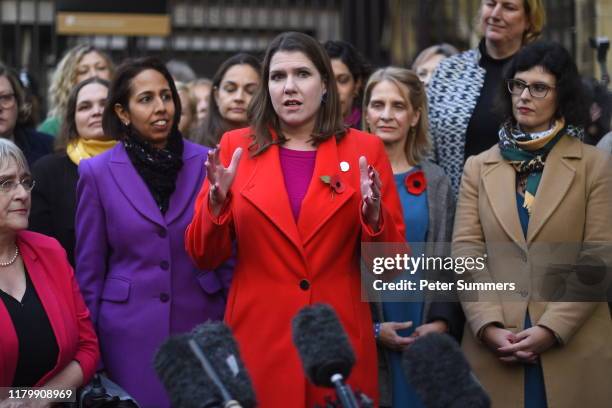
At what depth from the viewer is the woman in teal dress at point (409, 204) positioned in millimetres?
5715

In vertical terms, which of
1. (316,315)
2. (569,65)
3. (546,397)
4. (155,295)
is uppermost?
(569,65)

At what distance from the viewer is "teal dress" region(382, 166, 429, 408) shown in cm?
572

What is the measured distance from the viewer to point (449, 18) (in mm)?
14336

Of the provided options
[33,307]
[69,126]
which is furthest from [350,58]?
[33,307]

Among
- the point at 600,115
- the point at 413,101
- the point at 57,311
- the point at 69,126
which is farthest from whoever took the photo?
the point at 600,115

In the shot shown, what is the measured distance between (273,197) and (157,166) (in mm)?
908

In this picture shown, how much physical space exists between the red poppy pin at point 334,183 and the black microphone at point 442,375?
150cm

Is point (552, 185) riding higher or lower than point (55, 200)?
higher

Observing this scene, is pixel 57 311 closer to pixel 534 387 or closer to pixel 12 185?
pixel 12 185

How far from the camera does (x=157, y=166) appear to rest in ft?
18.4

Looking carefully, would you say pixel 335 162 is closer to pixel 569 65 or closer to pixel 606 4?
pixel 569 65

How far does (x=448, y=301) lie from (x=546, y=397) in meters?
0.70

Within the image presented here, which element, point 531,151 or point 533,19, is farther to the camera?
point 533,19

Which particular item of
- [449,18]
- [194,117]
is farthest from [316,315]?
[449,18]
